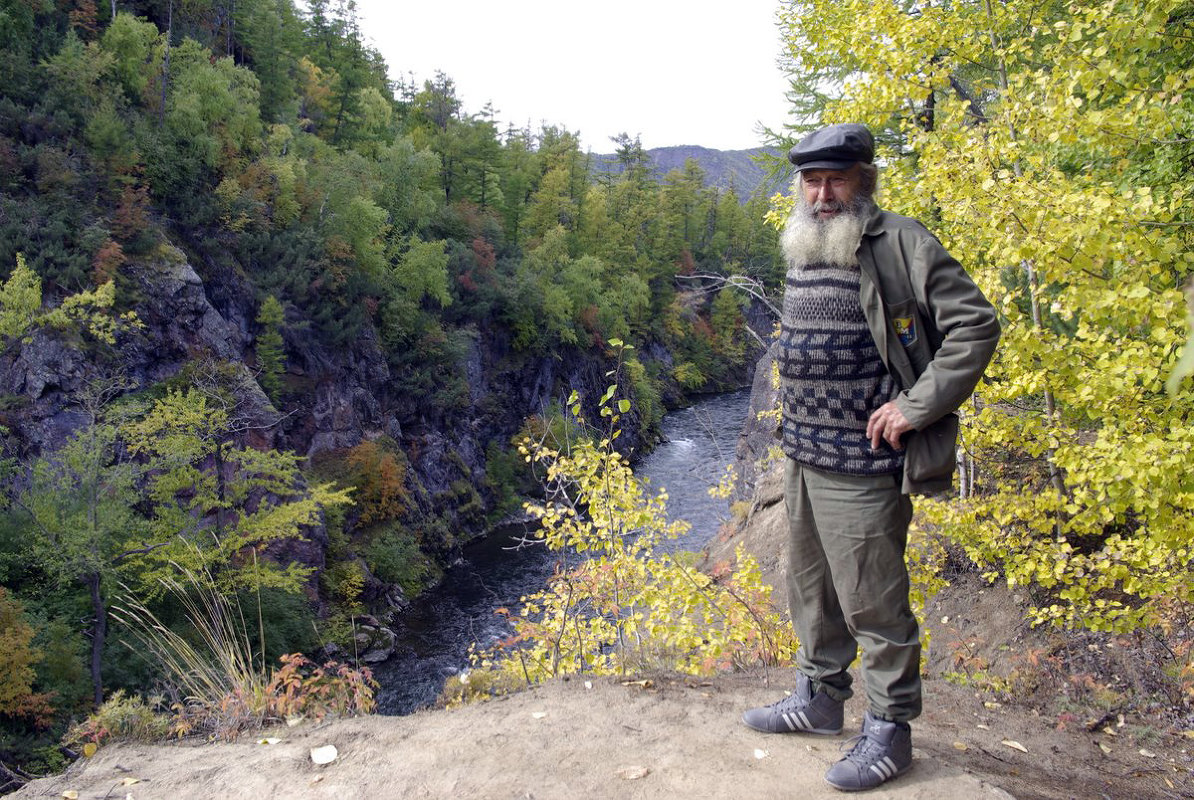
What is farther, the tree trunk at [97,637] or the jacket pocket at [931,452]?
the tree trunk at [97,637]

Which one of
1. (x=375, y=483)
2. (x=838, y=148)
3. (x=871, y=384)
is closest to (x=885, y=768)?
(x=871, y=384)

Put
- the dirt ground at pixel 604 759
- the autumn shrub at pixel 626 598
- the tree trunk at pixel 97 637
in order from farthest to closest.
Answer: the tree trunk at pixel 97 637 → the autumn shrub at pixel 626 598 → the dirt ground at pixel 604 759

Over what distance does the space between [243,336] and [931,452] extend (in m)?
25.6

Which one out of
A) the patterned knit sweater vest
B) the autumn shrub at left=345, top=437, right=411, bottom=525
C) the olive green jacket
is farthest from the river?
the olive green jacket

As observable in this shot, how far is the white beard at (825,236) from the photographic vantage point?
2701 millimetres

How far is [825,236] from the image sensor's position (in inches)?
108

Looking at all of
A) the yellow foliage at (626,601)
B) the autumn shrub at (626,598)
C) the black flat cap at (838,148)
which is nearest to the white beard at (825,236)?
the black flat cap at (838,148)

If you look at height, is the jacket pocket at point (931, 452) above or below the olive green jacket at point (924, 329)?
below

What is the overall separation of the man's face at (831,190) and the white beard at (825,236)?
2 centimetres

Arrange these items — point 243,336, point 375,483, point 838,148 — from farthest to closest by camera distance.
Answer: point 375,483 → point 243,336 → point 838,148

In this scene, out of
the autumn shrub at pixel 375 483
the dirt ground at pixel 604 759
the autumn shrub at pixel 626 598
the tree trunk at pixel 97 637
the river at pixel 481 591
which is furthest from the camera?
the autumn shrub at pixel 375 483

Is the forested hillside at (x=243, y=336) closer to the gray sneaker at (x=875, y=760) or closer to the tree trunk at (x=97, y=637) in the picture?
the tree trunk at (x=97, y=637)

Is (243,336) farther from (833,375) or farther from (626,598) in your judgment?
(833,375)

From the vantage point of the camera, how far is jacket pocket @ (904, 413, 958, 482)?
2.55 meters
